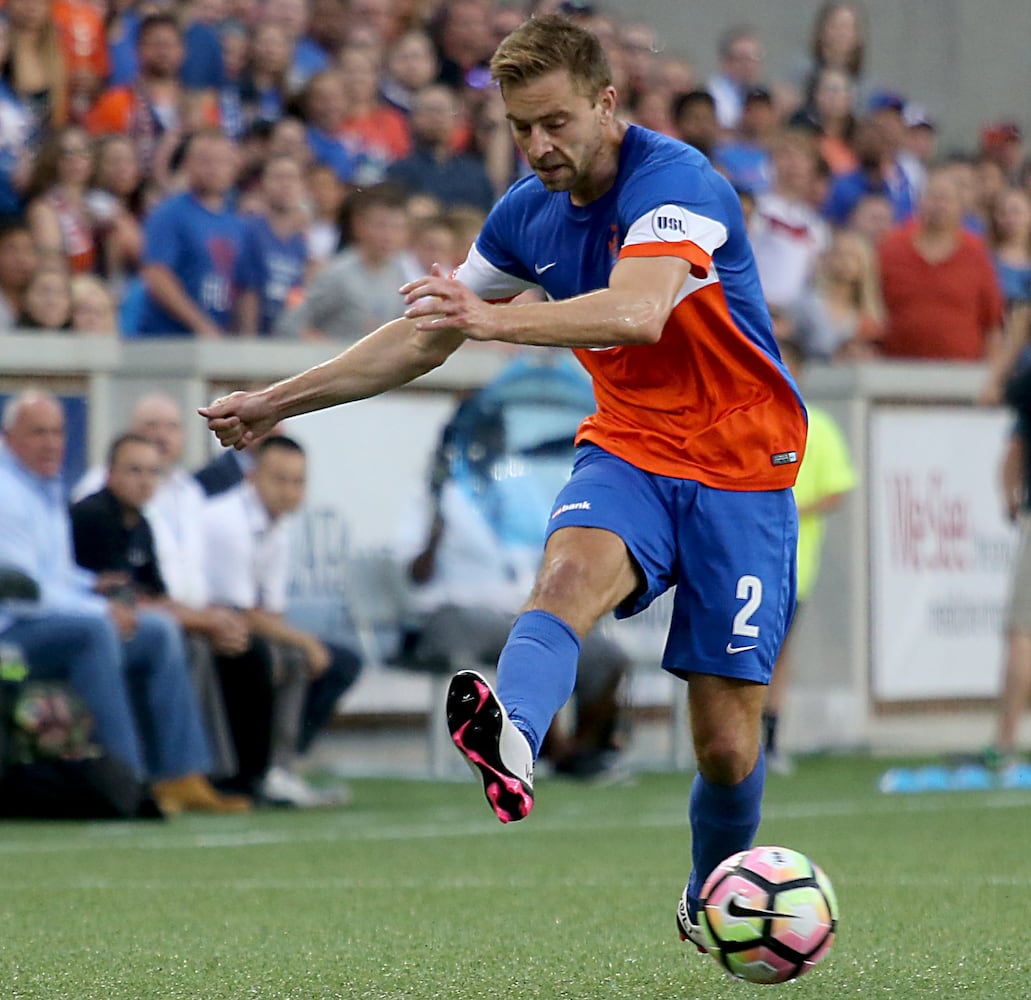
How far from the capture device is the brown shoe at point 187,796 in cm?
1065

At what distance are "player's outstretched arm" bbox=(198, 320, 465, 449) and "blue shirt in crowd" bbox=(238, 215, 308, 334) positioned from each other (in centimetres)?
727

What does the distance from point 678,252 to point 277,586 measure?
6.37 m

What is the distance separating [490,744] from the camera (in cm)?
484

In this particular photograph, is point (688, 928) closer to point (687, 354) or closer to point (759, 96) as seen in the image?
point (687, 354)

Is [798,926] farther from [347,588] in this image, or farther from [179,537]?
[347,588]

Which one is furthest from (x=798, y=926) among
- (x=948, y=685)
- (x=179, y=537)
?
(x=948, y=685)

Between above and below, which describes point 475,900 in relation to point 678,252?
below

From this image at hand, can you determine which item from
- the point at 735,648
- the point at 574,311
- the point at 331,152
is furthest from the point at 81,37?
the point at 574,311

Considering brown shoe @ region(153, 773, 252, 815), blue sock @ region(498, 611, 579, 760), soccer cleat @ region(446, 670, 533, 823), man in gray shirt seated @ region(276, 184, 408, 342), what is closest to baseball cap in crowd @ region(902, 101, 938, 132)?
man in gray shirt seated @ region(276, 184, 408, 342)

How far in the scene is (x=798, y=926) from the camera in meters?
5.16

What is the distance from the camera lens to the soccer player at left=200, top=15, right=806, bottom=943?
212 inches

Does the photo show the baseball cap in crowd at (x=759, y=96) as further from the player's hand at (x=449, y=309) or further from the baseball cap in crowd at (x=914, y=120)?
the player's hand at (x=449, y=309)

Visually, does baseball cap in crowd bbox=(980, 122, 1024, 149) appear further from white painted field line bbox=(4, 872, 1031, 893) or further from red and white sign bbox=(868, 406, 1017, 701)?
white painted field line bbox=(4, 872, 1031, 893)

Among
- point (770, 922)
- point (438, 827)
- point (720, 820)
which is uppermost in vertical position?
point (720, 820)
